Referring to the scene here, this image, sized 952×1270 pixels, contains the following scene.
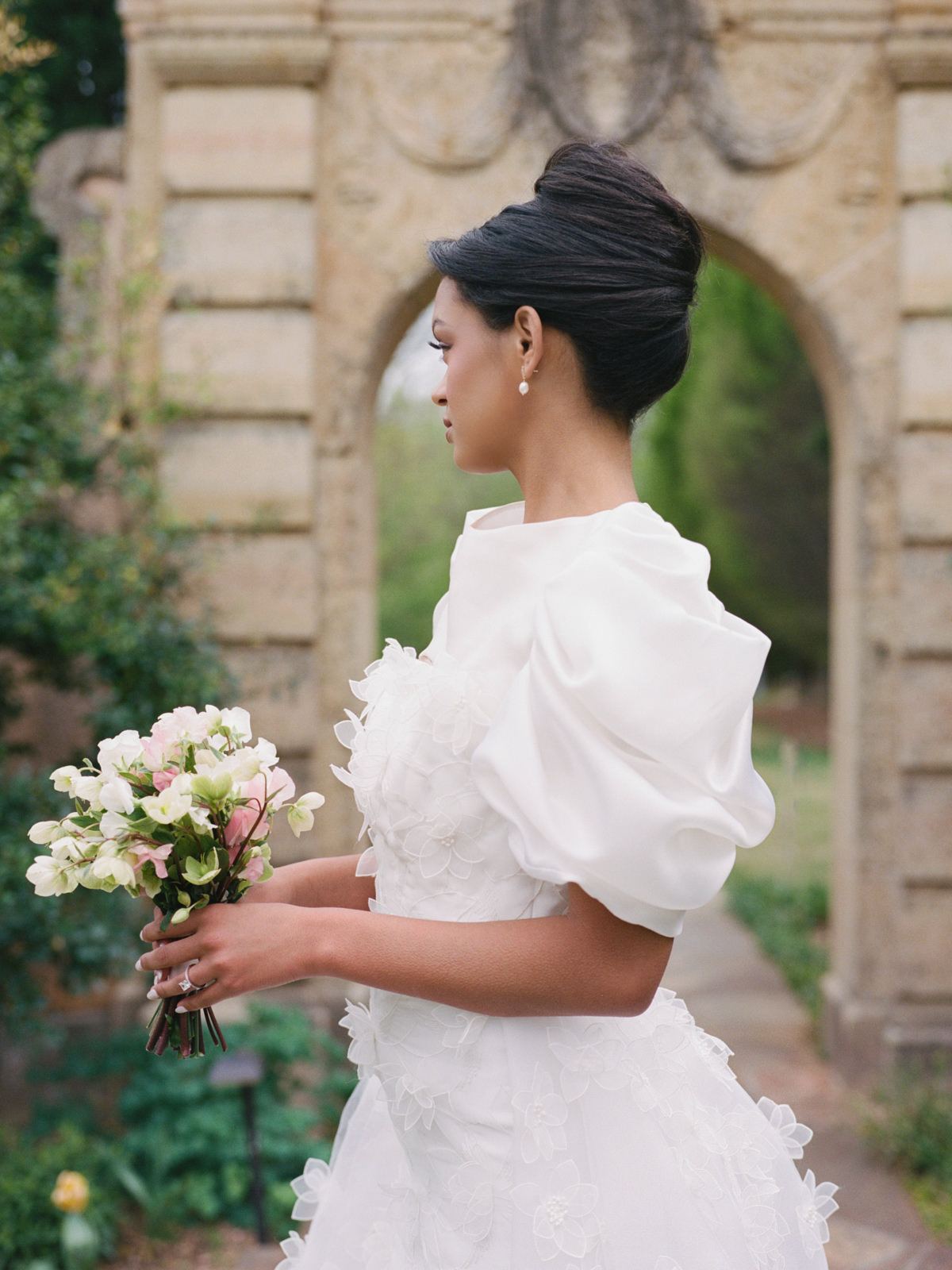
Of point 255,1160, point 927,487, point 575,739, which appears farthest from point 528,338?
point 927,487

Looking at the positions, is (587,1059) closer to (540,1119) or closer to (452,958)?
(540,1119)

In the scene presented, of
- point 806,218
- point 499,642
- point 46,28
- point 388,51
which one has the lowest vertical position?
point 499,642

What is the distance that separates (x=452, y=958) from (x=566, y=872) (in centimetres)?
17

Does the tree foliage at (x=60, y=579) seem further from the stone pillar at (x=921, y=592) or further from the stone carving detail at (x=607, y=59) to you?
the stone pillar at (x=921, y=592)

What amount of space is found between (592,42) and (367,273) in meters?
1.28

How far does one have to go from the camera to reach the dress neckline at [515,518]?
1.39m

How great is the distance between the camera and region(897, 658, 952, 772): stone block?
4613mm

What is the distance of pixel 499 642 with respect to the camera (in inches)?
55.7

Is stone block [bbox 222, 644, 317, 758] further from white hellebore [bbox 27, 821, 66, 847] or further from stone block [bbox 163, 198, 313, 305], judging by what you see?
white hellebore [bbox 27, 821, 66, 847]

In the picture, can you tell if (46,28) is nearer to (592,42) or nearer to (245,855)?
(592,42)

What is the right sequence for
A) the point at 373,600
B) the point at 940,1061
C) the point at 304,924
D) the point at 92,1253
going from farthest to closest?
the point at 373,600
the point at 940,1061
the point at 92,1253
the point at 304,924

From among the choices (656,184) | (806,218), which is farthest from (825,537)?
(656,184)

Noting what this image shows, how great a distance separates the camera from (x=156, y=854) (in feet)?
4.23

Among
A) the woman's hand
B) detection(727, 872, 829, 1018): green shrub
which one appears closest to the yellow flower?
the woman's hand
